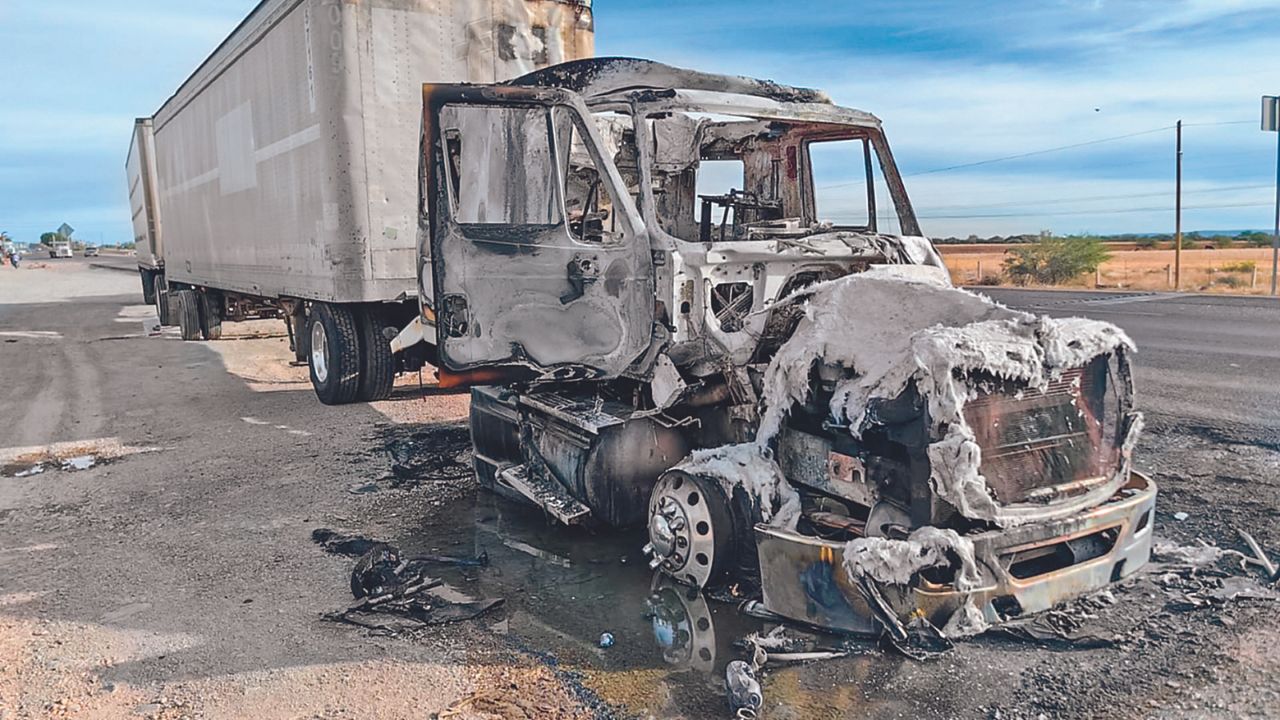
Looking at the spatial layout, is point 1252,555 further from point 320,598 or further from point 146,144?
point 146,144

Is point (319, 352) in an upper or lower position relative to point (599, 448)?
upper

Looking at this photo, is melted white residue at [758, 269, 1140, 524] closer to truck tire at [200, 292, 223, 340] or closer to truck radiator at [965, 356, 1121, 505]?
truck radiator at [965, 356, 1121, 505]

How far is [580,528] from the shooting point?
5.82 m

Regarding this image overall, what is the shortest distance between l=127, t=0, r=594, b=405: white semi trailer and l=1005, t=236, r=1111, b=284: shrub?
29.8 m

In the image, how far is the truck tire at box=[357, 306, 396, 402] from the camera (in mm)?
9492

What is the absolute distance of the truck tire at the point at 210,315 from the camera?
618 inches

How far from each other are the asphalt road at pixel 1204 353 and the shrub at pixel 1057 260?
11.1 metres

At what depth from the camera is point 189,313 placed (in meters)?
16.0

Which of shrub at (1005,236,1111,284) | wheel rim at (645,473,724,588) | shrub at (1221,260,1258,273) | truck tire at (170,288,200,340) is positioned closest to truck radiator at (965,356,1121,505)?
wheel rim at (645,473,724,588)

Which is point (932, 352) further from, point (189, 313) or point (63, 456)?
point (189, 313)

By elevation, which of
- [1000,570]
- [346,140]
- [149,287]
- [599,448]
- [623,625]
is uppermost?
[346,140]

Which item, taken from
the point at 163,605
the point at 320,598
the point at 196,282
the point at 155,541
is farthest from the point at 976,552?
the point at 196,282

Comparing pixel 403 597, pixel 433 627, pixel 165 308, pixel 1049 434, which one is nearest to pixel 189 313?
pixel 165 308

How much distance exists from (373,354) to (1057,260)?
31.7m
